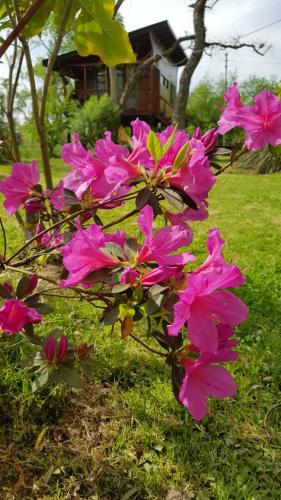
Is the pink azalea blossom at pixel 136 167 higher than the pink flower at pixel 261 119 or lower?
lower

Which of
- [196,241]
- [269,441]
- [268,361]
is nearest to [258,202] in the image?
[196,241]

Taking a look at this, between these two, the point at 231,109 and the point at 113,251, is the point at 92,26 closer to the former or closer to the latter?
the point at 231,109

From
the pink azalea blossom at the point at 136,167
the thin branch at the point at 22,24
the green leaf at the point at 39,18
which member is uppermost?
the green leaf at the point at 39,18

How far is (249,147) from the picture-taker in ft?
2.69

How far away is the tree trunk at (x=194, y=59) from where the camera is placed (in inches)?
452

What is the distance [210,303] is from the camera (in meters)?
0.60

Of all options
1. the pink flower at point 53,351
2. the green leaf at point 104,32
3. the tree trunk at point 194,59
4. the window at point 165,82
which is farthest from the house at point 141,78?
the pink flower at point 53,351

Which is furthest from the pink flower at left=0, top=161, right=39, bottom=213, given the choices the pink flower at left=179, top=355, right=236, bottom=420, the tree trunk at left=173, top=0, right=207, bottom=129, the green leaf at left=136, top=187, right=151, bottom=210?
the tree trunk at left=173, top=0, right=207, bottom=129

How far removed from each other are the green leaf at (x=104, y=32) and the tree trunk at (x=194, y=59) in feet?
34.3

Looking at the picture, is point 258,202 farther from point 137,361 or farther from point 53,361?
point 53,361

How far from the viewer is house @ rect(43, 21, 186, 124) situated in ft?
53.1

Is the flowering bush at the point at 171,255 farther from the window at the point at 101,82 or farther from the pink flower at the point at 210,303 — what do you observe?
the window at the point at 101,82

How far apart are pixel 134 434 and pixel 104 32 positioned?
1312 mm

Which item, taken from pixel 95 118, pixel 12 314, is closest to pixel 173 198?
pixel 12 314
